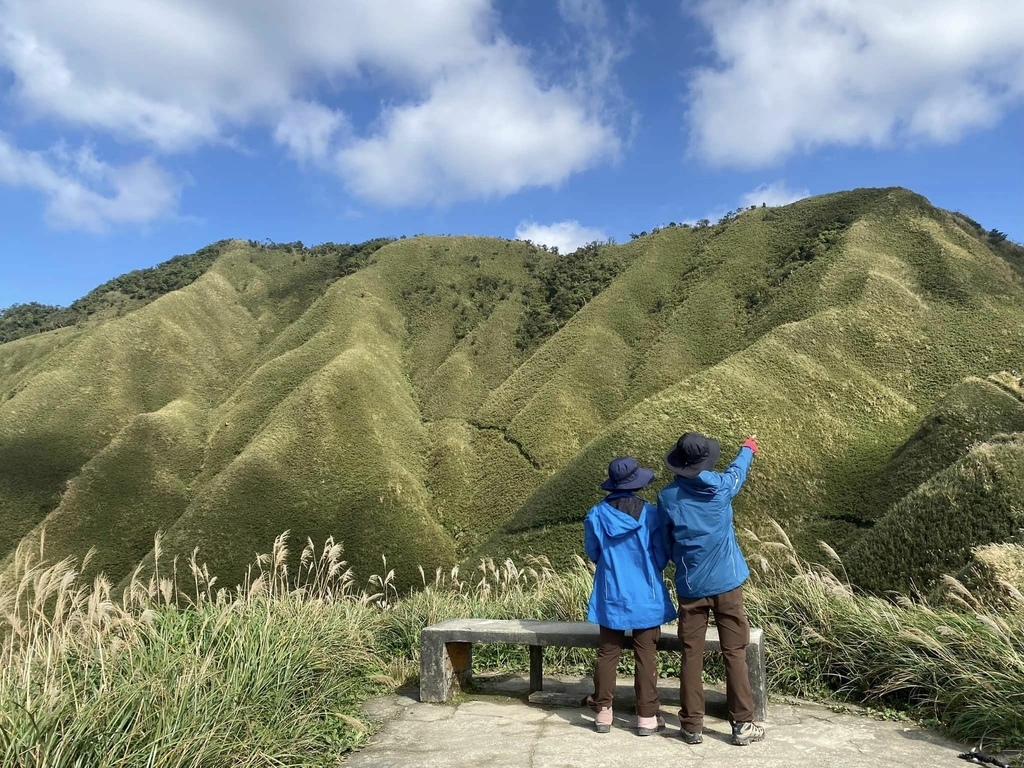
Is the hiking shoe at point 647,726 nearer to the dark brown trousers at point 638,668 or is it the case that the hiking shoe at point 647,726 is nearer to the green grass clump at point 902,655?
the dark brown trousers at point 638,668

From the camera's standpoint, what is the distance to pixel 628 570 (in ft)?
19.2

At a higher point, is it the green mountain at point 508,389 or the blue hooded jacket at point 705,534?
the green mountain at point 508,389

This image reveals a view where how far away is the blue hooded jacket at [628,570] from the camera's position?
18.8 ft

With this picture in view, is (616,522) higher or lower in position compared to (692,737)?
higher

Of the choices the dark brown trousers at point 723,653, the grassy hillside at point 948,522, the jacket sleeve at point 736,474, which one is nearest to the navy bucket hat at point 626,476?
the jacket sleeve at point 736,474

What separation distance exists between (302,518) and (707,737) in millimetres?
47602

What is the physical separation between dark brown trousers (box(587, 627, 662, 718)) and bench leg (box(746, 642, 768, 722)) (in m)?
0.84

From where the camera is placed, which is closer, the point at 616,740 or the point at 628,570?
the point at 616,740

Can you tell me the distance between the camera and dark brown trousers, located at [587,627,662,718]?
5.75 meters

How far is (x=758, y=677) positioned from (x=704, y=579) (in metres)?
1.19

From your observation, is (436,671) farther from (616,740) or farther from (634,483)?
(634,483)

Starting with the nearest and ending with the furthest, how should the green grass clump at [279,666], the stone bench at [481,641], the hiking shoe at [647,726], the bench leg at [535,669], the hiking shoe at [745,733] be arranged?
the green grass clump at [279,666]
the hiking shoe at [745,733]
the hiking shoe at [647,726]
the stone bench at [481,641]
the bench leg at [535,669]

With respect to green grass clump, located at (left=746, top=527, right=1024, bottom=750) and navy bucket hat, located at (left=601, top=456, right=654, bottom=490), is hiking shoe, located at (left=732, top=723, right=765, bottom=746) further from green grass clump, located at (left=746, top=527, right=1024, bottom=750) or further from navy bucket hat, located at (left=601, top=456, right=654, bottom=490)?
navy bucket hat, located at (left=601, top=456, right=654, bottom=490)

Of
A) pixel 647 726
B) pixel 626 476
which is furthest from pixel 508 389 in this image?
pixel 647 726
